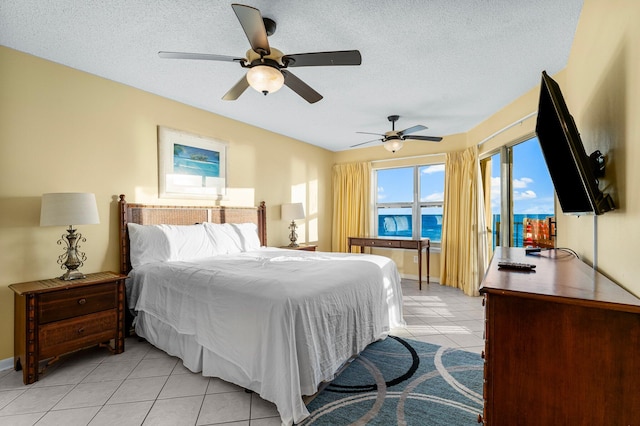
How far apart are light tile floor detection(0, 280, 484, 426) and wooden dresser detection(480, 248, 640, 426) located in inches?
51.9

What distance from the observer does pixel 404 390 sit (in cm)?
207

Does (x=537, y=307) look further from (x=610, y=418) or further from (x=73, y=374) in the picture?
(x=73, y=374)

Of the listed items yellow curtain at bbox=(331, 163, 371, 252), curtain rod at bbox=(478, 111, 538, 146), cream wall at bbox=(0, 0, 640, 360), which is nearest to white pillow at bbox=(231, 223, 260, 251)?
cream wall at bbox=(0, 0, 640, 360)

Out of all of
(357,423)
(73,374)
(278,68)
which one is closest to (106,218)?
(73,374)

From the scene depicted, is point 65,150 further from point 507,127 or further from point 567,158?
point 507,127

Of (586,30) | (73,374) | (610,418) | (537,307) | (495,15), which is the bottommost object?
(73,374)

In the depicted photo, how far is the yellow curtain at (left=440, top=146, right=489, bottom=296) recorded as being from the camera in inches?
175

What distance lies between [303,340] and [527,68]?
3102 mm

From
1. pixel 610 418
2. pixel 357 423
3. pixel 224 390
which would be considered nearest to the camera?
pixel 610 418

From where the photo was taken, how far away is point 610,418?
950 millimetres

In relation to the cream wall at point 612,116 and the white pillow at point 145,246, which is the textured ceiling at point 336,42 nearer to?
the cream wall at point 612,116

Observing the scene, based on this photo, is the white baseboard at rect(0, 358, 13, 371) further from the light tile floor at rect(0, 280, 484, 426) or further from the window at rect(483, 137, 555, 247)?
the window at rect(483, 137, 555, 247)

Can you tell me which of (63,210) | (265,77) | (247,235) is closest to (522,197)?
(265,77)

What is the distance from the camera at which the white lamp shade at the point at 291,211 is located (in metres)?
4.83
